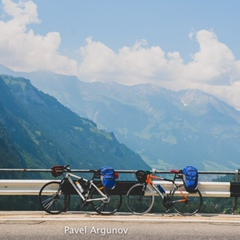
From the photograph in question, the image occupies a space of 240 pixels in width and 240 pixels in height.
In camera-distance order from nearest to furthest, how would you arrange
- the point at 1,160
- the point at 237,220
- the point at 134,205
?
the point at 237,220 → the point at 134,205 → the point at 1,160

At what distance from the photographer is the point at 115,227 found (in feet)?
27.3

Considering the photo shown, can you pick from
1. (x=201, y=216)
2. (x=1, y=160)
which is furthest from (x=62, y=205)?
(x=1, y=160)

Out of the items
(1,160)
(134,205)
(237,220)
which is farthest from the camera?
(1,160)

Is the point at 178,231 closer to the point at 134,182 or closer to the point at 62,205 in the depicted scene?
the point at 134,182

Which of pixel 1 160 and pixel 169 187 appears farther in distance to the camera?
pixel 1 160

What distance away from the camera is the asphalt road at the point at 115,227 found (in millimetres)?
7625

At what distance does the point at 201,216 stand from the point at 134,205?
175 cm

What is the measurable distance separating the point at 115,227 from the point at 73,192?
200 cm

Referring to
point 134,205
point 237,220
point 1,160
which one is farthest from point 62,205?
point 1,160

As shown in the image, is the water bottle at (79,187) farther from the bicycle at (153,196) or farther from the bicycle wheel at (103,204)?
the bicycle at (153,196)

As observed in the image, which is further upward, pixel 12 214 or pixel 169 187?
pixel 169 187

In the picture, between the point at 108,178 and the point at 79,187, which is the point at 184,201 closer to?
the point at 108,178

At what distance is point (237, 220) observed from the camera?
954 cm

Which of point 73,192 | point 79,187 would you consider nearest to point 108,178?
point 79,187
